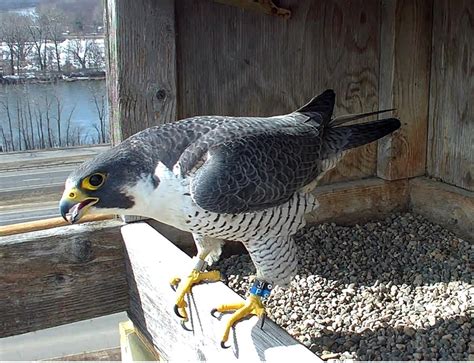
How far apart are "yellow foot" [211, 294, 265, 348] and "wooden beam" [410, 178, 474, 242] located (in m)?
1.37

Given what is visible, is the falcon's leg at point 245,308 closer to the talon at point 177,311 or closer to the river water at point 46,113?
the talon at point 177,311

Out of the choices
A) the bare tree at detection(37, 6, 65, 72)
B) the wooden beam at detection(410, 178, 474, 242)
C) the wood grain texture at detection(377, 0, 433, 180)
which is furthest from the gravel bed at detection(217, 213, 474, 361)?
the bare tree at detection(37, 6, 65, 72)

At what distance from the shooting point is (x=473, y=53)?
285cm

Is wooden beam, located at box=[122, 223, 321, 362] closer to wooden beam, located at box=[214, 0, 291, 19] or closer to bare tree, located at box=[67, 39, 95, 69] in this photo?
bare tree, located at box=[67, 39, 95, 69]

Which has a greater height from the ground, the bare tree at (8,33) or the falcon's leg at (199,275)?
the bare tree at (8,33)

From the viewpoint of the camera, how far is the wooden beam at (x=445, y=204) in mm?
2918

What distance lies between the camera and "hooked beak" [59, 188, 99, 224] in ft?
5.86

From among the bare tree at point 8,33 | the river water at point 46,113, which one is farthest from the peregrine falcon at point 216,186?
the bare tree at point 8,33

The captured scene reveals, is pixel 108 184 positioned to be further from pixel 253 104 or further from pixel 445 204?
pixel 445 204

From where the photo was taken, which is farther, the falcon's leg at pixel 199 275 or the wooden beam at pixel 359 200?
the wooden beam at pixel 359 200

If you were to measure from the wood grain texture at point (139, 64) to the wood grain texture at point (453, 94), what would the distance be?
128 cm

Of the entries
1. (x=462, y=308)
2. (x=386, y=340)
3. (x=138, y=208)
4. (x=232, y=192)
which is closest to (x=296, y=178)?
(x=232, y=192)

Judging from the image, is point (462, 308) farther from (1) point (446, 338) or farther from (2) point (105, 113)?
(2) point (105, 113)

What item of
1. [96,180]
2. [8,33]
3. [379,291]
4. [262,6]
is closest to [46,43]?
[8,33]
